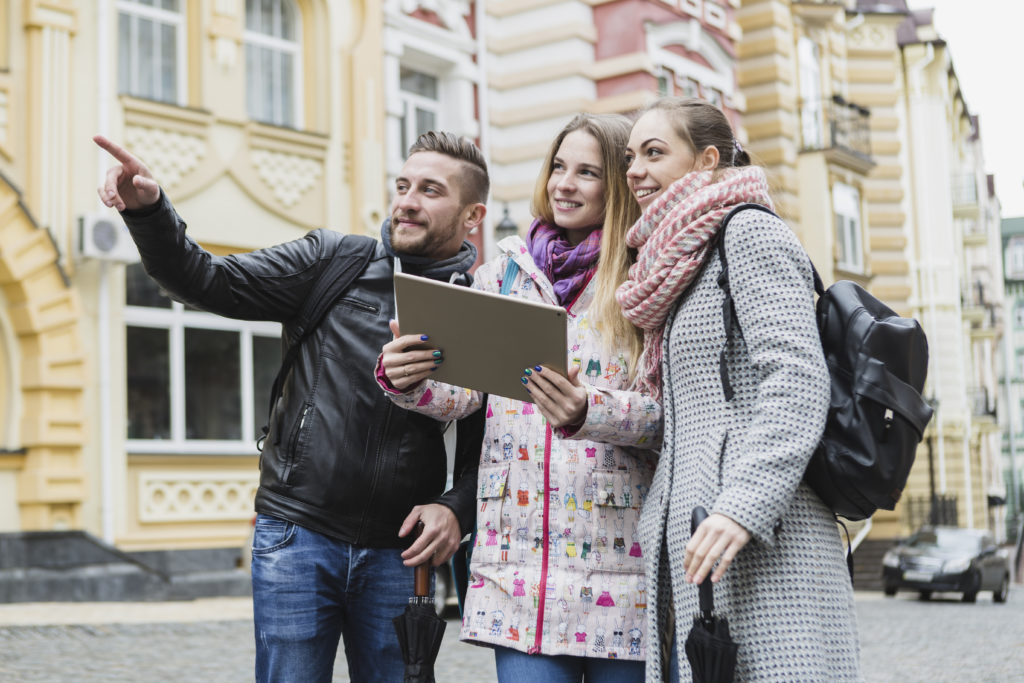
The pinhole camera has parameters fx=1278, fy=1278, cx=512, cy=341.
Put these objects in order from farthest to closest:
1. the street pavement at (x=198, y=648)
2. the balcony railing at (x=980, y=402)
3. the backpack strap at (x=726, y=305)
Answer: the balcony railing at (x=980, y=402) < the street pavement at (x=198, y=648) < the backpack strap at (x=726, y=305)

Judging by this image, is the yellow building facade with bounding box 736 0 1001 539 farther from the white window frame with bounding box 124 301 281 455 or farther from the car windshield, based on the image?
the white window frame with bounding box 124 301 281 455

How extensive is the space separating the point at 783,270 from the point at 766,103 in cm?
2202

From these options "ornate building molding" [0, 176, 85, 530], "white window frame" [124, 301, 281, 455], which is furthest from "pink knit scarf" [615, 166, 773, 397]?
"white window frame" [124, 301, 281, 455]

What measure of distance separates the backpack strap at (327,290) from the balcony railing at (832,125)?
2326cm

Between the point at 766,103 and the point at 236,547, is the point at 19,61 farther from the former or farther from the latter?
the point at 766,103

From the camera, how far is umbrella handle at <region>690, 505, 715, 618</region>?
9.09 ft

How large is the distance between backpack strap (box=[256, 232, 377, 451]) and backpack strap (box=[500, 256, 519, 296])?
0.43 m

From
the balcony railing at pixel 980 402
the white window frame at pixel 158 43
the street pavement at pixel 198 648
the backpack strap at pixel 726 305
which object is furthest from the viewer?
the balcony railing at pixel 980 402

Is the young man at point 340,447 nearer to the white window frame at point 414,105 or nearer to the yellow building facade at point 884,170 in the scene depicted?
the yellow building facade at point 884,170

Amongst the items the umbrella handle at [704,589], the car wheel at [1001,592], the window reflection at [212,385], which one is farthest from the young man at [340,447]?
the car wheel at [1001,592]

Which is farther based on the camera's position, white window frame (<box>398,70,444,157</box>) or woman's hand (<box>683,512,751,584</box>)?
white window frame (<box>398,70,444,157</box>)

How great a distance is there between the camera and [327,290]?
3643mm

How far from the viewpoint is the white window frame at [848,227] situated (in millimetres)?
26844

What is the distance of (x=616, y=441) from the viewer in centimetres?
316
